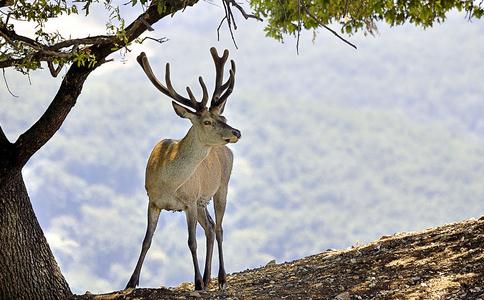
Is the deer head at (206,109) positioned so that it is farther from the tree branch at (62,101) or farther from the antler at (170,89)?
the tree branch at (62,101)

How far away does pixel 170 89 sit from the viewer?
8.88m

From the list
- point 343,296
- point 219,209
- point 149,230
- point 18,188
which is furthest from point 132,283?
point 343,296

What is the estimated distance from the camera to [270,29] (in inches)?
475

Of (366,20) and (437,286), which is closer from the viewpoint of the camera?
(437,286)

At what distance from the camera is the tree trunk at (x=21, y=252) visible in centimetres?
776

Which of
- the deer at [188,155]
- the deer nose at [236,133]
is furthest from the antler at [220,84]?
the deer nose at [236,133]

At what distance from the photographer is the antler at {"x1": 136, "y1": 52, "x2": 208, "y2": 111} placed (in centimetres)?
880

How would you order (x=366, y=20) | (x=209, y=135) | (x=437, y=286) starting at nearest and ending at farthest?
(x=437, y=286) → (x=209, y=135) → (x=366, y=20)

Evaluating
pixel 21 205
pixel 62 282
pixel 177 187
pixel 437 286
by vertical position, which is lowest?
pixel 437 286

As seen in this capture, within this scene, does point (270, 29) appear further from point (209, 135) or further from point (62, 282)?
point (62, 282)

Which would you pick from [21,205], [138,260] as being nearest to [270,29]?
[138,260]

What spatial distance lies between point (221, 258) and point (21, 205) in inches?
110

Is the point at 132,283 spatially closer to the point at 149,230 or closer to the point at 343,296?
the point at 149,230

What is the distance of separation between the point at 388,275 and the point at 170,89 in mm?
2869
